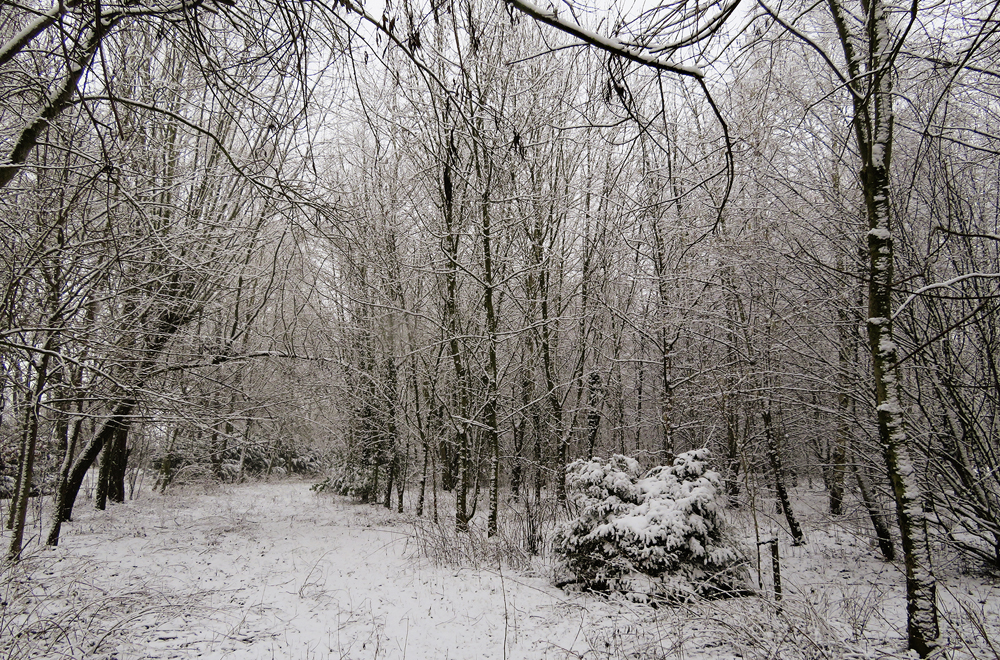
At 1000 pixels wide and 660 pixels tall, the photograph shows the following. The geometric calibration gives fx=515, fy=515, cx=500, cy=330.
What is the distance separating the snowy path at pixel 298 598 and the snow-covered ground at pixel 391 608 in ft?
0.08

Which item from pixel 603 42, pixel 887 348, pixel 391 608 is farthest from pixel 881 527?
pixel 603 42

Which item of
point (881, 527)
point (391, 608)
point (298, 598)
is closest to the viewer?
point (391, 608)

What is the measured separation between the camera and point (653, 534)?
575cm

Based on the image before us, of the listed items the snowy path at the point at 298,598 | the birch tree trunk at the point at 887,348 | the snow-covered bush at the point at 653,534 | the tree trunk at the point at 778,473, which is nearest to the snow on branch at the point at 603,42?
the birch tree trunk at the point at 887,348

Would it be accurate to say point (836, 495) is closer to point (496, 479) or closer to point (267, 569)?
point (496, 479)

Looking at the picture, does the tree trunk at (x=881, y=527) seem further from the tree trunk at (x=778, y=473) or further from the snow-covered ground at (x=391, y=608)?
the tree trunk at (x=778, y=473)

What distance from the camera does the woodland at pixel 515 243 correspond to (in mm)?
2379

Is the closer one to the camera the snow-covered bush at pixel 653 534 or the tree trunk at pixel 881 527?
the snow-covered bush at pixel 653 534

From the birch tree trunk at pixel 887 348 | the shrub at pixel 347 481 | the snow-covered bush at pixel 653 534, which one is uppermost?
the birch tree trunk at pixel 887 348

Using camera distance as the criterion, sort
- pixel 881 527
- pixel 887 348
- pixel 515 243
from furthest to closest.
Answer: pixel 515 243 → pixel 881 527 → pixel 887 348

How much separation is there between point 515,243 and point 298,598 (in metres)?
7.00

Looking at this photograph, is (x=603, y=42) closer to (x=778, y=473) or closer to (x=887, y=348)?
(x=887, y=348)

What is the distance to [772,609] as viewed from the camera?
14.9ft

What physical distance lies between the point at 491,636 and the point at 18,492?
7.02m
